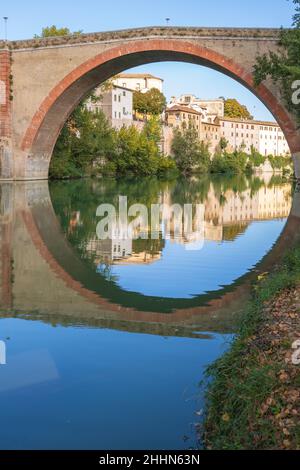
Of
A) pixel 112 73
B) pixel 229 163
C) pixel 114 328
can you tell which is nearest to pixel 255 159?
pixel 229 163

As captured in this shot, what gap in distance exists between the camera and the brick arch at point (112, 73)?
81.9 feet

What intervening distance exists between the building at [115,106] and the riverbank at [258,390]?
162ft

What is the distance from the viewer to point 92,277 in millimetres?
8594

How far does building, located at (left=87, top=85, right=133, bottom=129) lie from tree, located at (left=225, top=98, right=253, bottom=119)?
44970 mm

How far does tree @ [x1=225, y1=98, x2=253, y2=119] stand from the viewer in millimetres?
100750

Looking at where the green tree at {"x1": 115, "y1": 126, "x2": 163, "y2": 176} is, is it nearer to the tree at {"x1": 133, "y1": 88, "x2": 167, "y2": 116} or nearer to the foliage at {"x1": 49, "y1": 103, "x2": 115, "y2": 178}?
the foliage at {"x1": 49, "y1": 103, "x2": 115, "y2": 178}

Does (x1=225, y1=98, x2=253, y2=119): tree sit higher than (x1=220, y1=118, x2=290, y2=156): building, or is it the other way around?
(x1=225, y1=98, x2=253, y2=119): tree

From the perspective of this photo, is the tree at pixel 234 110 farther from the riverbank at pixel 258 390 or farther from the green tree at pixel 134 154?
the riverbank at pixel 258 390

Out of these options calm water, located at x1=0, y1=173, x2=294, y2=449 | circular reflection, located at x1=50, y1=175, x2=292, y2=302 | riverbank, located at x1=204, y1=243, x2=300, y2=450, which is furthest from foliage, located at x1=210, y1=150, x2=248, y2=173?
riverbank, located at x1=204, y1=243, x2=300, y2=450

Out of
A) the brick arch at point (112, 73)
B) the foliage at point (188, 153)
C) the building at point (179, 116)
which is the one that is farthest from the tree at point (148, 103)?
the brick arch at point (112, 73)

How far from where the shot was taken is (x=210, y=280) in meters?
8.39

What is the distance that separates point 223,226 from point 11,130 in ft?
59.7
